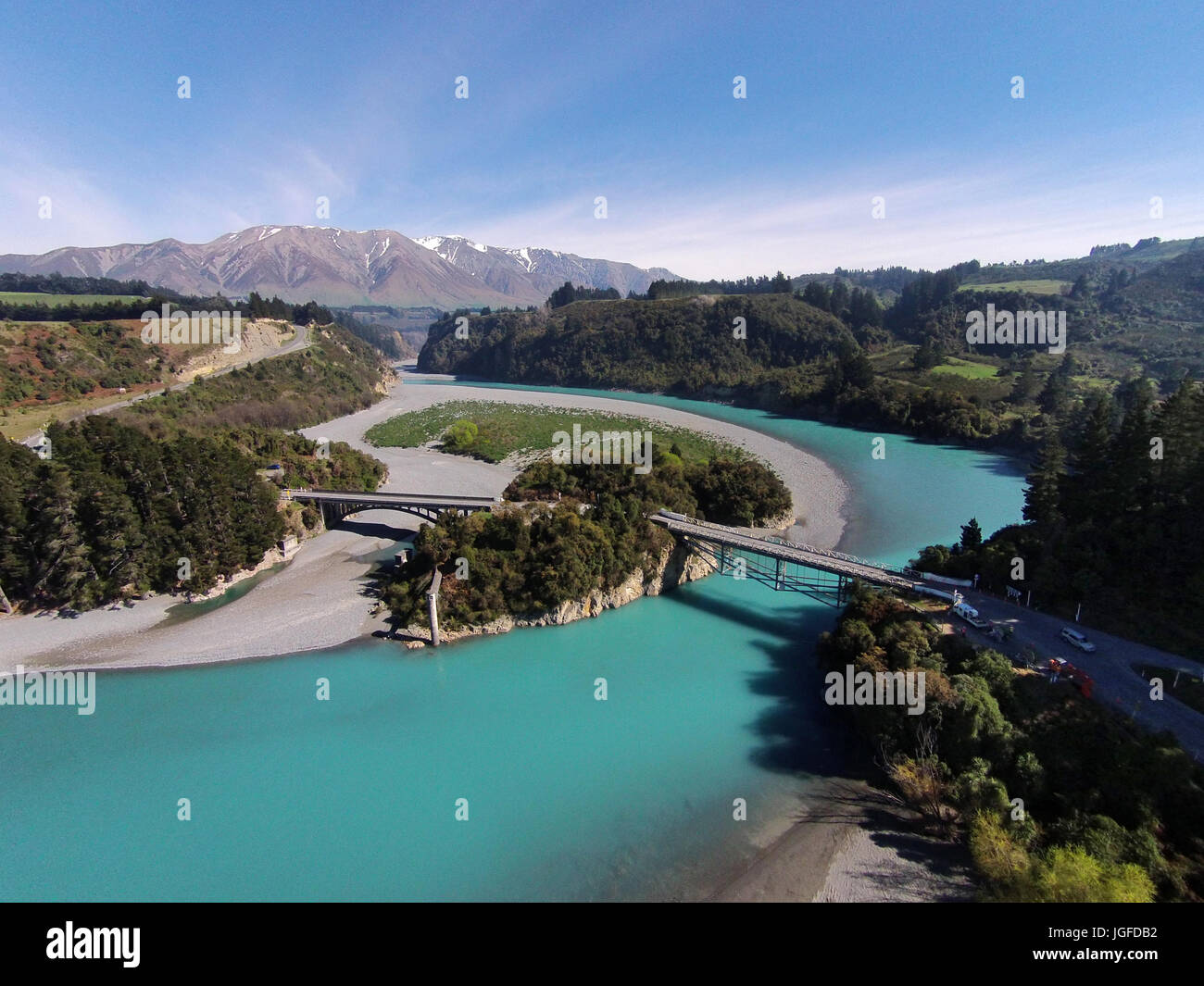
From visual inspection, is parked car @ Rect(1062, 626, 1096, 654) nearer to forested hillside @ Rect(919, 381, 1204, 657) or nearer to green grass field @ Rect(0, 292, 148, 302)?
forested hillside @ Rect(919, 381, 1204, 657)

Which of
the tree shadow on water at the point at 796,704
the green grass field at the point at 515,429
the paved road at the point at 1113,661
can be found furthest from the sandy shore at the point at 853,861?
the green grass field at the point at 515,429

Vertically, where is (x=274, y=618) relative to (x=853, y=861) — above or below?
above

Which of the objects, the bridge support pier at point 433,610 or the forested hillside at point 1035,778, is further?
the bridge support pier at point 433,610

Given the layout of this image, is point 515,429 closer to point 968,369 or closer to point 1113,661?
point 1113,661

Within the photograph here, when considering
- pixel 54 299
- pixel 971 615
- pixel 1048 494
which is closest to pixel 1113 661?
pixel 971 615

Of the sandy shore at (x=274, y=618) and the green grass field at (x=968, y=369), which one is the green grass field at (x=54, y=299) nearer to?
the sandy shore at (x=274, y=618)

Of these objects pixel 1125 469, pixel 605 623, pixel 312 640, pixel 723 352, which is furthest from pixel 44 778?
pixel 723 352
